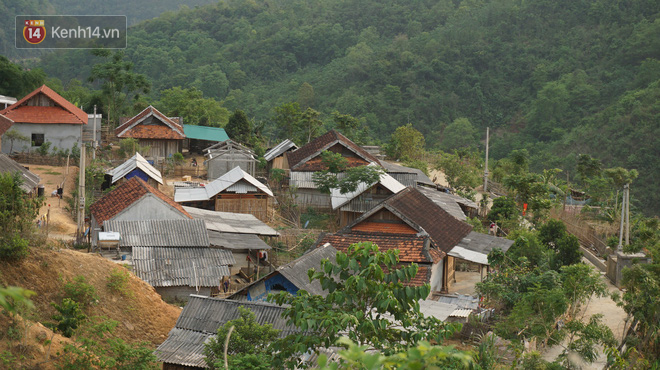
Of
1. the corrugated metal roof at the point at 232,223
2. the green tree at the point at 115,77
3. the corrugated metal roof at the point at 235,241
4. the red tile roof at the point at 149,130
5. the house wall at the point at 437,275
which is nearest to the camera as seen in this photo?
the corrugated metal roof at the point at 235,241

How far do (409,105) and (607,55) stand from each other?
716 inches

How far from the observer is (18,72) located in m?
41.0

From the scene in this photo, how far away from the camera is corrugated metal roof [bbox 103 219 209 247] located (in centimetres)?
1700

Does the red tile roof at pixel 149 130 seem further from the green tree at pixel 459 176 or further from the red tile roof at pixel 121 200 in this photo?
the green tree at pixel 459 176

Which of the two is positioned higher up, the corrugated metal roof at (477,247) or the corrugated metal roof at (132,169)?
the corrugated metal roof at (132,169)

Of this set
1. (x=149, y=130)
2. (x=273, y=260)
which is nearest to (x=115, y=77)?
(x=149, y=130)

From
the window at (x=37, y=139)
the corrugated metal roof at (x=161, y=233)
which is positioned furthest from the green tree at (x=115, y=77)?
the corrugated metal roof at (x=161, y=233)

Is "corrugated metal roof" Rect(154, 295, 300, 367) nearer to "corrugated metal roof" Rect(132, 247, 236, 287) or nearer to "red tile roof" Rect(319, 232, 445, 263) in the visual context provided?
"corrugated metal roof" Rect(132, 247, 236, 287)

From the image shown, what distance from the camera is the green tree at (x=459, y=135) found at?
5359 cm

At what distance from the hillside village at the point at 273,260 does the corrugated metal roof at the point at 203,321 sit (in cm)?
3

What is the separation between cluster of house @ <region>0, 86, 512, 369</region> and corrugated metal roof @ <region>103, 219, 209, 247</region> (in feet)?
0.09

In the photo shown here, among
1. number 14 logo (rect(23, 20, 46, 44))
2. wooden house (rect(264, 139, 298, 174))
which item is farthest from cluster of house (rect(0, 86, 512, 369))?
number 14 logo (rect(23, 20, 46, 44))

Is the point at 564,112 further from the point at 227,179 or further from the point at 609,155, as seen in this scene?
the point at 227,179

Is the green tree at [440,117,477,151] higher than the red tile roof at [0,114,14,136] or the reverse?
higher
